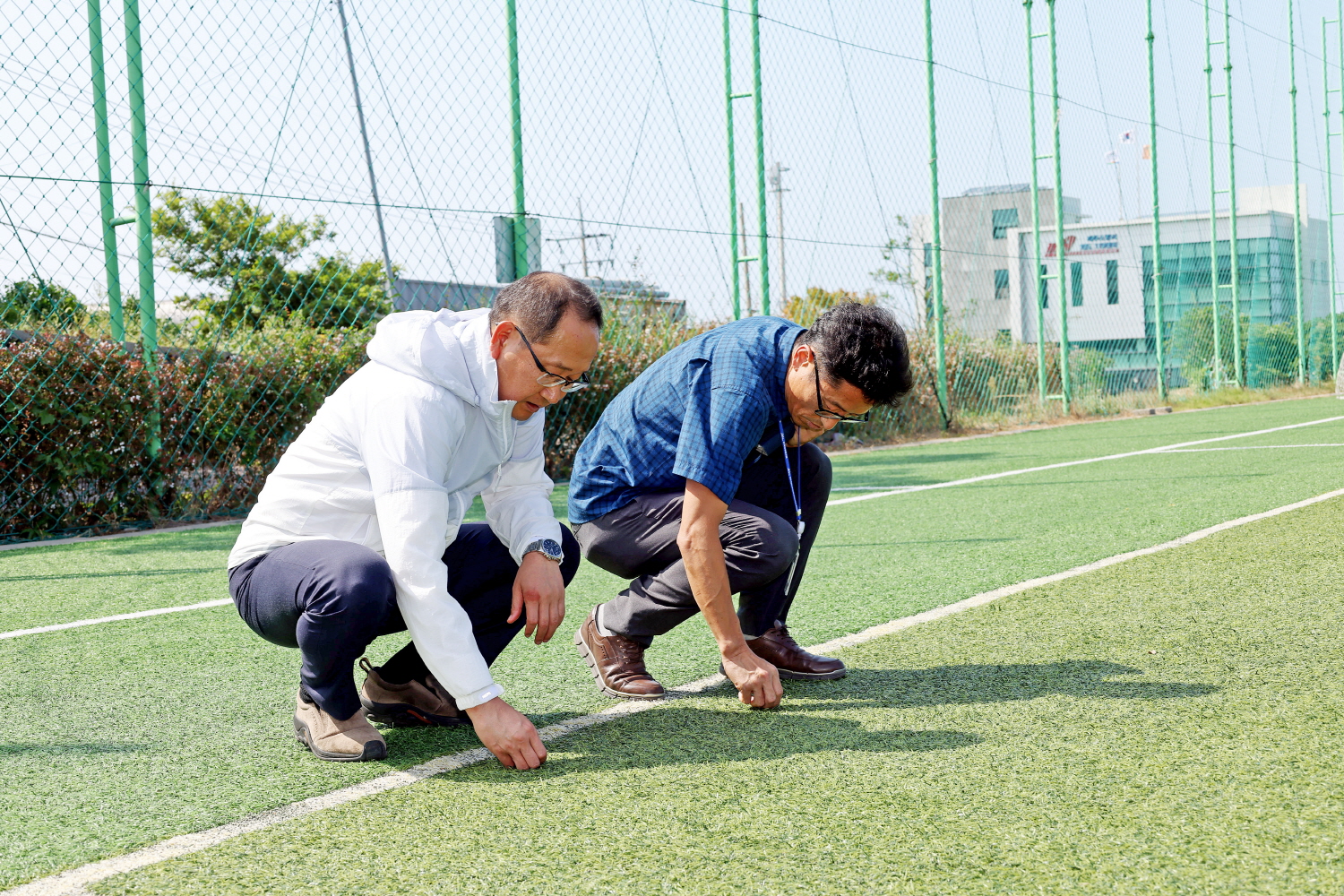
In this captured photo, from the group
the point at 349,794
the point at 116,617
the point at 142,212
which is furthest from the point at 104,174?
the point at 349,794

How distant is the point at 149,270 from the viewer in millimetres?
7438

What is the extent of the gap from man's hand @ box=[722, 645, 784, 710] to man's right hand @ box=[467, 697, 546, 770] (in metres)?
0.54

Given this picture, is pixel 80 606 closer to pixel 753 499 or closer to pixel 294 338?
pixel 753 499

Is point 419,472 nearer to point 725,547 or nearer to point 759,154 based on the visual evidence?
point 725,547

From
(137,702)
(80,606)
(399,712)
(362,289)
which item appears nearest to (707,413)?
(399,712)

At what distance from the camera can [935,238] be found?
1447cm

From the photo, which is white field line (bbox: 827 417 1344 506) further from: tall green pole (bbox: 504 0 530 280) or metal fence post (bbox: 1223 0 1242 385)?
metal fence post (bbox: 1223 0 1242 385)

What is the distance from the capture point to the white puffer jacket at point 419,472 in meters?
2.40

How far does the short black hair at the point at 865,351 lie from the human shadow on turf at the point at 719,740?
754 millimetres

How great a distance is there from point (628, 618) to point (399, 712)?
615mm

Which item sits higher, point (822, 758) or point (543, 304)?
point (543, 304)

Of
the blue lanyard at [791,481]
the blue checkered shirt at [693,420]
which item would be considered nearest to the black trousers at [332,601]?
the blue checkered shirt at [693,420]

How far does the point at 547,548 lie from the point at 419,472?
529mm

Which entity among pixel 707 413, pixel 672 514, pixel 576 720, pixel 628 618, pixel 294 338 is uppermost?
pixel 294 338
